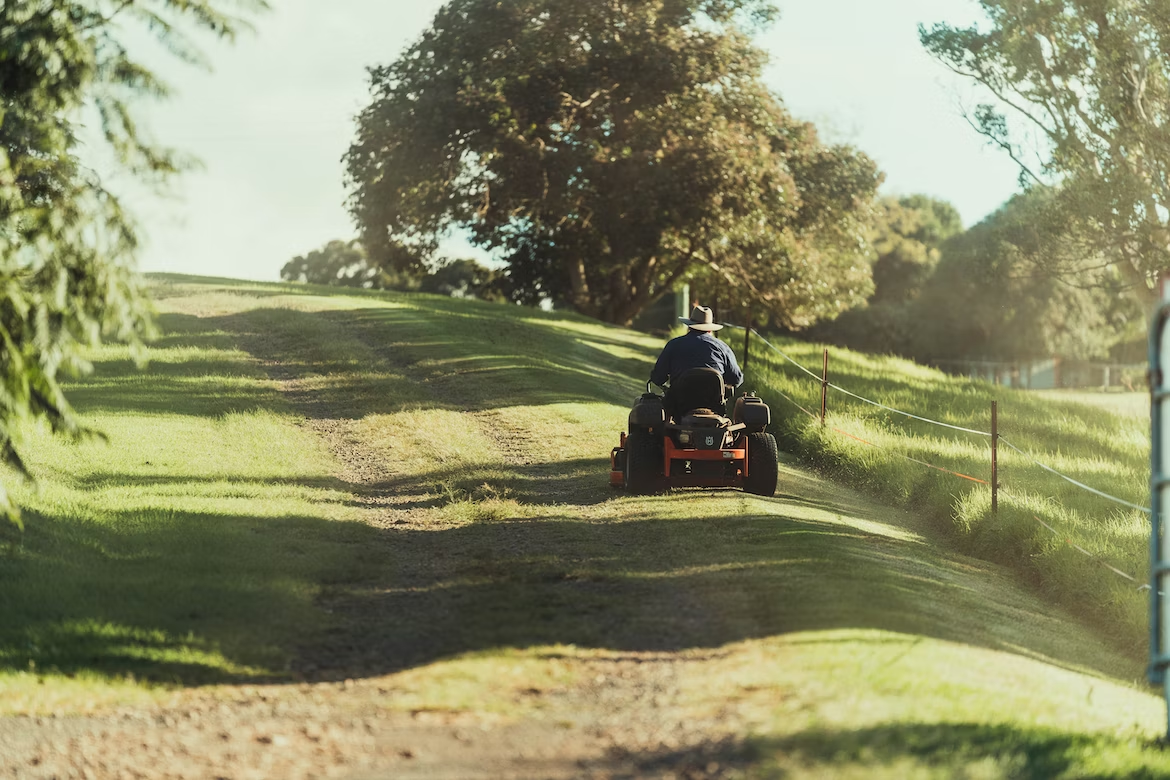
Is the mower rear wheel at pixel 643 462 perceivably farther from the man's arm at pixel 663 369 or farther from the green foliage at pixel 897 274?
the green foliage at pixel 897 274

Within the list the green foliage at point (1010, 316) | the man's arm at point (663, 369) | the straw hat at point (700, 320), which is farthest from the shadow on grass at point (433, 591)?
the green foliage at point (1010, 316)

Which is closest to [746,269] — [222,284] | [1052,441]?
[222,284]

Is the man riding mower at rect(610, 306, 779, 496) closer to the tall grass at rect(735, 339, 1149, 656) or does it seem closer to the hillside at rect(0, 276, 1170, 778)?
the hillside at rect(0, 276, 1170, 778)

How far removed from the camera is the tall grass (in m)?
11.3

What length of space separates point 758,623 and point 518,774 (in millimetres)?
2889

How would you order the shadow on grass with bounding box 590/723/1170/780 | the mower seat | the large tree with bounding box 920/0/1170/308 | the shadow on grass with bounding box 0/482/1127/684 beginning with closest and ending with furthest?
the shadow on grass with bounding box 590/723/1170/780 → the shadow on grass with bounding box 0/482/1127/684 → the mower seat → the large tree with bounding box 920/0/1170/308

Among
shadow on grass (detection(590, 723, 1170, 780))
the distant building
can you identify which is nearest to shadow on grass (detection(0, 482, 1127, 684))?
shadow on grass (detection(590, 723, 1170, 780))

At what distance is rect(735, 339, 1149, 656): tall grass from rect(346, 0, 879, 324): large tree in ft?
21.7

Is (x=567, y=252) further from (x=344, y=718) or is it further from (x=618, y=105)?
(x=344, y=718)

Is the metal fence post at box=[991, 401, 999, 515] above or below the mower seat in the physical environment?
below

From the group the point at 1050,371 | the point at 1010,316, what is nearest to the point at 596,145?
the point at 1010,316

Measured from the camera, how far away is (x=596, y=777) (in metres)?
5.44

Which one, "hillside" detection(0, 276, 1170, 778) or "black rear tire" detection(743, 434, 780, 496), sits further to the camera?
"black rear tire" detection(743, 434, 780, 496)

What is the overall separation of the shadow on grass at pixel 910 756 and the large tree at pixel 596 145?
22597 mm
